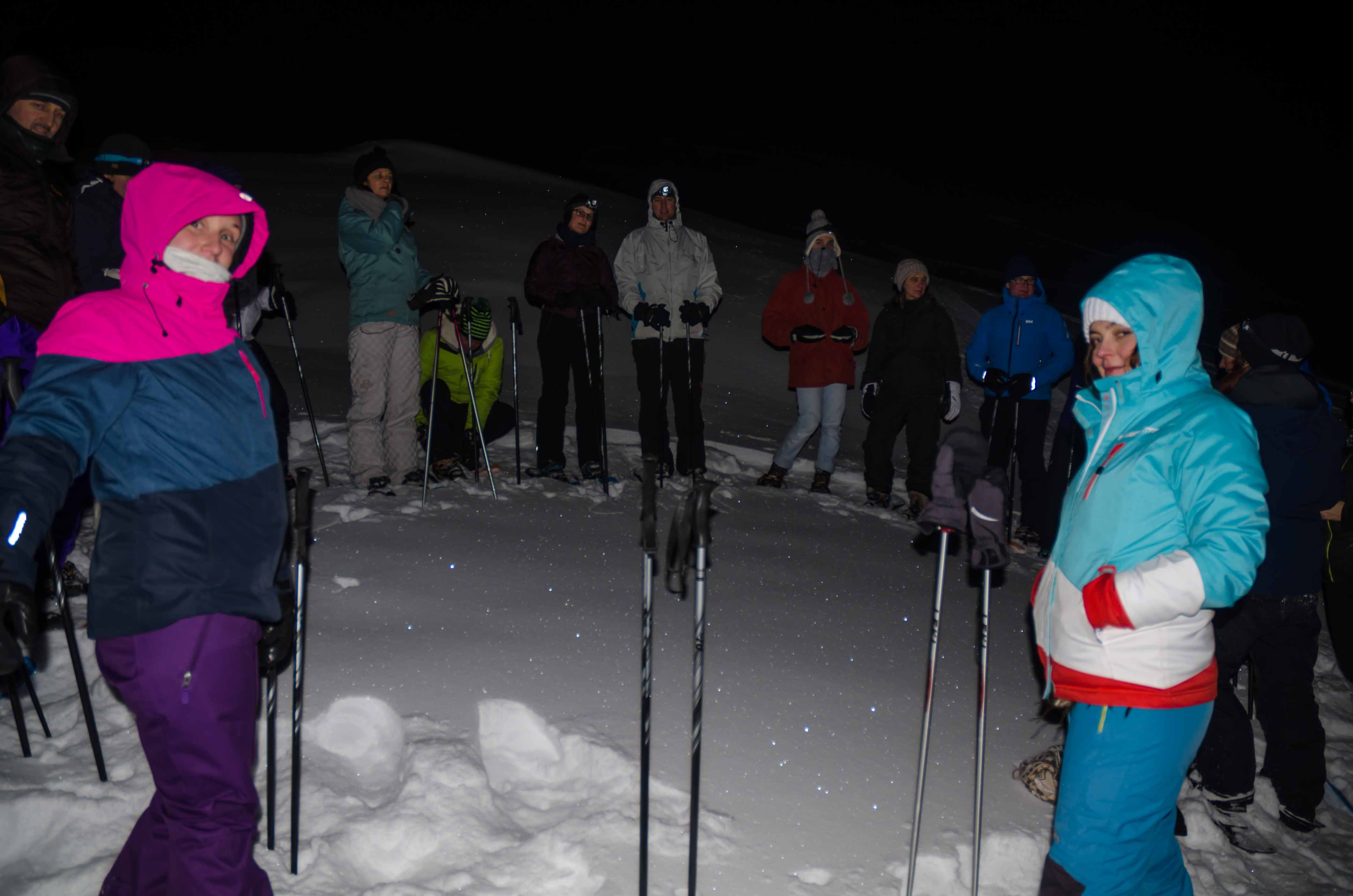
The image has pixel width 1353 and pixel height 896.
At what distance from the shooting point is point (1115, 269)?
7.37ft

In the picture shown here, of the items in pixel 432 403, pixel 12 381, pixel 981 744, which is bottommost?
pixel 981 744

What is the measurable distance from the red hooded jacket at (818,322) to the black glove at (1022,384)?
1069 mm

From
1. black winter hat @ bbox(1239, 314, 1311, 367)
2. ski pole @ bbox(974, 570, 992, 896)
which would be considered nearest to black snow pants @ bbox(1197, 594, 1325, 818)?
black winter hat @ bbox(1239, 314, 1311, 367)

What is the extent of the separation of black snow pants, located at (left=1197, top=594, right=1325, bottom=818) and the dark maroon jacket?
164 inches

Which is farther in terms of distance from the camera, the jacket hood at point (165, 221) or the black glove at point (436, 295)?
the black glove at point (436, 295)

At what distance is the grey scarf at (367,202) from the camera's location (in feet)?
17.0

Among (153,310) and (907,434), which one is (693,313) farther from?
(153,310)

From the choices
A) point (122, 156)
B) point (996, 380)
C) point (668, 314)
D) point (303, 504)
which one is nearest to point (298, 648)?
point (303, 504)

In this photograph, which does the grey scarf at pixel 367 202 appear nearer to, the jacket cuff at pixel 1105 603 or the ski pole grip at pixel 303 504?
the ski pole grip at pixel 303 504

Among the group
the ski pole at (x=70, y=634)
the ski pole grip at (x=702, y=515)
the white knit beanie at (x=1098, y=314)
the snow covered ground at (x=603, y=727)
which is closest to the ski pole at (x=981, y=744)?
the snow covered ground at (x=603, y=727)

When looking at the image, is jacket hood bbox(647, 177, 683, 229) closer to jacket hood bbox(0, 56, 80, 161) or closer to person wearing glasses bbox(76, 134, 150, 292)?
person wearing glasses bbox(76, 134, 150, 292)

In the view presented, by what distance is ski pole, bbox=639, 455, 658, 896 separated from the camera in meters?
2.10

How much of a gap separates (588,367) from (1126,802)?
452cm

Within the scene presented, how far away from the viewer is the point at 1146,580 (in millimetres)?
1929
